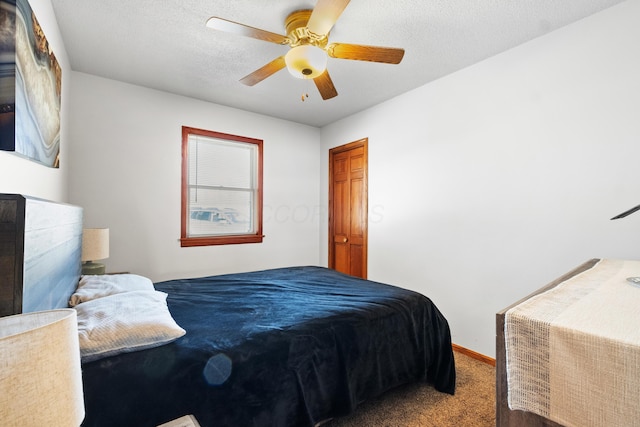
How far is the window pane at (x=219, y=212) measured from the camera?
3566mm

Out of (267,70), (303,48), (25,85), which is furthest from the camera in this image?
(267,70)

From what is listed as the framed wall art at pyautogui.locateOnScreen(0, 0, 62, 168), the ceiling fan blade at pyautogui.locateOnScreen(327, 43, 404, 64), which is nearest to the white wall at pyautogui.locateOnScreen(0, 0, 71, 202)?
the framed wall art at pyautogui.locateOnScreen(0, 0, 62, 168)

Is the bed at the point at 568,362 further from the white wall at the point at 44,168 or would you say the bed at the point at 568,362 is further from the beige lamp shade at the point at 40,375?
the white wall at the point at 44,168

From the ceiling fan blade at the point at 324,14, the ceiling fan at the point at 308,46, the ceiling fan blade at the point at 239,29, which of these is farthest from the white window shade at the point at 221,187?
the ceiling fan blade at the point at 324,14

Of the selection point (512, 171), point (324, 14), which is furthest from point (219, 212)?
point (512, 171)

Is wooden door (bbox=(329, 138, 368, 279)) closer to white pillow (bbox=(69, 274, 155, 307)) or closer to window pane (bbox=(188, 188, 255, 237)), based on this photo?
window pane (bbox=(188, 188, 255, 237))

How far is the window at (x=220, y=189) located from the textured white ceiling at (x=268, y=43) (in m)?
0.68

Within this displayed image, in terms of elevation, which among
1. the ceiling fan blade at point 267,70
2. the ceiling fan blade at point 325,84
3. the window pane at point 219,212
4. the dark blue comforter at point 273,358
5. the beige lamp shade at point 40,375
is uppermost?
the ceiling fan blade at point 267,70

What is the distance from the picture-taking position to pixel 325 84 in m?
2.40

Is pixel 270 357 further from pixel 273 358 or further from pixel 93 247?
pixel 93 247

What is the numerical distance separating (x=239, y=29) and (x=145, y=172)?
211cm

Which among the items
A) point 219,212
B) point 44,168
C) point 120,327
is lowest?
point 120,327

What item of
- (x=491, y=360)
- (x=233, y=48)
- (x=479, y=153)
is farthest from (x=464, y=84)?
(x=491, y=360)

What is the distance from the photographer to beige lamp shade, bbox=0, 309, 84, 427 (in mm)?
436
